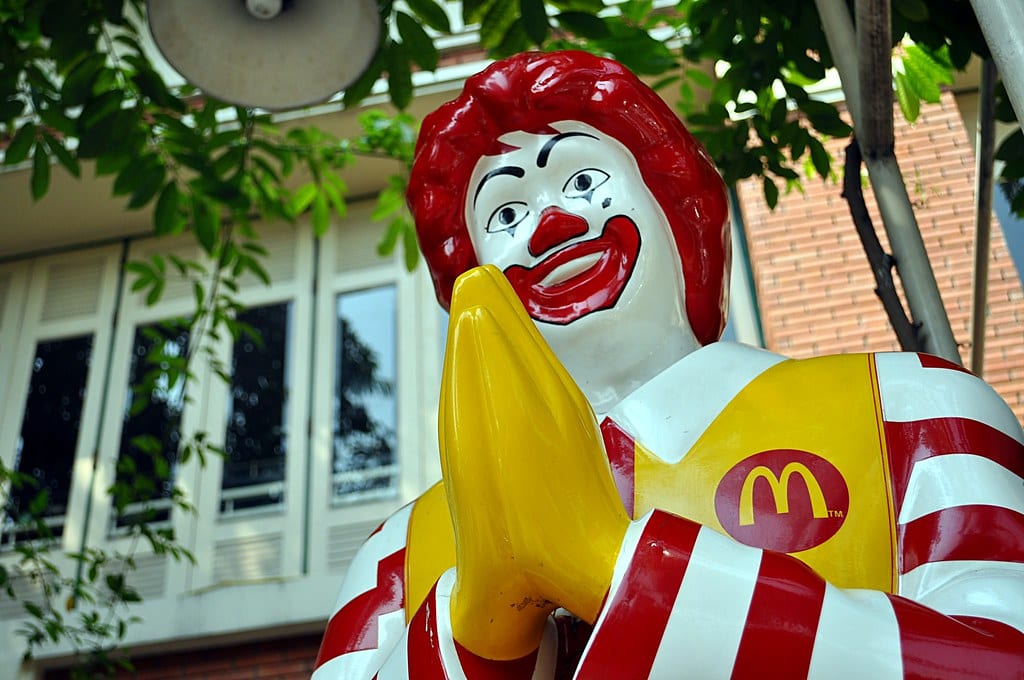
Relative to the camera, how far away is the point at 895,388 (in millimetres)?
1484

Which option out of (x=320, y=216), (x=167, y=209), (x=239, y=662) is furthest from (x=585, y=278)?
(x=239, y=662)

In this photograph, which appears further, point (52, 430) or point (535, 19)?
point (52, 430)

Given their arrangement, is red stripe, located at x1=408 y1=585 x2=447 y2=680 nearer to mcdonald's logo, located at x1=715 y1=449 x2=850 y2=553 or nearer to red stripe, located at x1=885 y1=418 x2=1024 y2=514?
mcdonald's logo, located at x1=715 y1=449 x2=850 y2=553

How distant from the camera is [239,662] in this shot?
18.7ft

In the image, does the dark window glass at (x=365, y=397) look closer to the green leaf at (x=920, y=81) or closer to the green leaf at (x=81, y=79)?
the green leaf at (x=81, y=79)

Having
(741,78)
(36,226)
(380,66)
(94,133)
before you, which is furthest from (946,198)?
(36,226)

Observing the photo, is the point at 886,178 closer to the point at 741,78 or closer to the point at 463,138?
the point at 463,138

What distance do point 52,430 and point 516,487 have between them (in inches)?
235

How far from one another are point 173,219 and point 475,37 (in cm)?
379

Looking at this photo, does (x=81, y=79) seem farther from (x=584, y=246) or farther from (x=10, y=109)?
(x=584, y=246)

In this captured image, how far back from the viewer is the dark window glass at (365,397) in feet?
19.9

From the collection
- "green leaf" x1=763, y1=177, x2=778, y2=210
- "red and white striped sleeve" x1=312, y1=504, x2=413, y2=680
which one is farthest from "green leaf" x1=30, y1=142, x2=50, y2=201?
"green leaf" x1=763, y1=177, x2=778, y2=210

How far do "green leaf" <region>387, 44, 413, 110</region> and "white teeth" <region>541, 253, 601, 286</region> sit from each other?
1.16 metres

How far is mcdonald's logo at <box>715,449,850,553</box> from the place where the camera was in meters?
1.39
